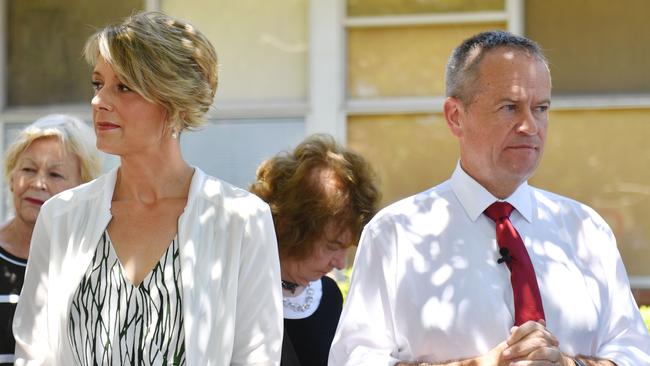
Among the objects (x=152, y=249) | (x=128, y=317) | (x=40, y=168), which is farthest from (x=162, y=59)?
(x=40, y=168)

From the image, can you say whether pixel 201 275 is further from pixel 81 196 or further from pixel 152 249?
pixel 81 196

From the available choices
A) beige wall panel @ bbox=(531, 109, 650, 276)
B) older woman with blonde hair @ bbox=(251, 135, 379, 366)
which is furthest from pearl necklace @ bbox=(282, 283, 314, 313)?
beige wall panel @ bbox=(531, 109, 650, 276)

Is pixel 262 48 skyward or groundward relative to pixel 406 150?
skyward

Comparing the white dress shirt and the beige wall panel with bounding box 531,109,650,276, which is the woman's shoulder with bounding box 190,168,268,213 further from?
the beige wall panel with bounding box 531,109,650,276

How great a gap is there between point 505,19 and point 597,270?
4.43 metres

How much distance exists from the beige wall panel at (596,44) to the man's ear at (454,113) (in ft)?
13.4

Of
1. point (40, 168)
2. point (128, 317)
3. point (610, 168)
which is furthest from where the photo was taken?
point (610, 168)

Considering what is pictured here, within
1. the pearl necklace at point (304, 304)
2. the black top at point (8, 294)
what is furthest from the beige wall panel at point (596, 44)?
the black top at point (8, 294)

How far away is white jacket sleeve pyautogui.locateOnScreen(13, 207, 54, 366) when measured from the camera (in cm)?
428

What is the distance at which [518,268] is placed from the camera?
4152mm

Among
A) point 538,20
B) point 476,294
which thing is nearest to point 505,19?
point 538,20

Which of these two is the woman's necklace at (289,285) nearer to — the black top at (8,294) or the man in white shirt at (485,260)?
the man in white shirt at (485,260)

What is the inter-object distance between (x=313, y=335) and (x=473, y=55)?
4.51 ft

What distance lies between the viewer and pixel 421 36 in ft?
27.8
